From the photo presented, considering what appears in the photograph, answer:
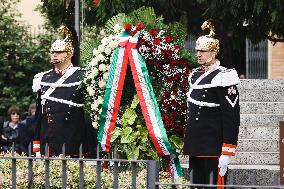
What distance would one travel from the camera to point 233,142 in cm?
982

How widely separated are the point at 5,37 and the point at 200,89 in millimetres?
13724

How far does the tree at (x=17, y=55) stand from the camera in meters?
23.1

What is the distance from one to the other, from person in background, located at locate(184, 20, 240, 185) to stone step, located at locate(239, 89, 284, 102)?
519cm

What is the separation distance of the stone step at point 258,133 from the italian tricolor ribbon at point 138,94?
376cm

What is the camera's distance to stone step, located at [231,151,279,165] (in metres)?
13.9

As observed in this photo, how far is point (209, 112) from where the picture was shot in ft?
33.1

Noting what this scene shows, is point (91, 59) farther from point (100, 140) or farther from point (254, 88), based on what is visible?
point (254, 88)

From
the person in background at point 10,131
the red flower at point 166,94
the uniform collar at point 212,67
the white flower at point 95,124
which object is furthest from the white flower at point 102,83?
the person in background at point 10,131

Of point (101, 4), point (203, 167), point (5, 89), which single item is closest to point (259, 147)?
point (101, 4)

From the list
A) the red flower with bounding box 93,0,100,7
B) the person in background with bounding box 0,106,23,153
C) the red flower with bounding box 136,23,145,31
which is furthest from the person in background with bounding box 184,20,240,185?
the person in background with bounding box 0,106,23,153

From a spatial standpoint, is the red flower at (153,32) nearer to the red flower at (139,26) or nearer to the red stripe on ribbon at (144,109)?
the red flower at (139,26)

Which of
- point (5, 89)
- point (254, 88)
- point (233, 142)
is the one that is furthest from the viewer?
point (5, 89)

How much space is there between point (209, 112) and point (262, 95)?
5340 mm

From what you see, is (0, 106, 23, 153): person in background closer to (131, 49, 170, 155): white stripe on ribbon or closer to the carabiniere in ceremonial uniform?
the carabiniere in ceremonial uniform
